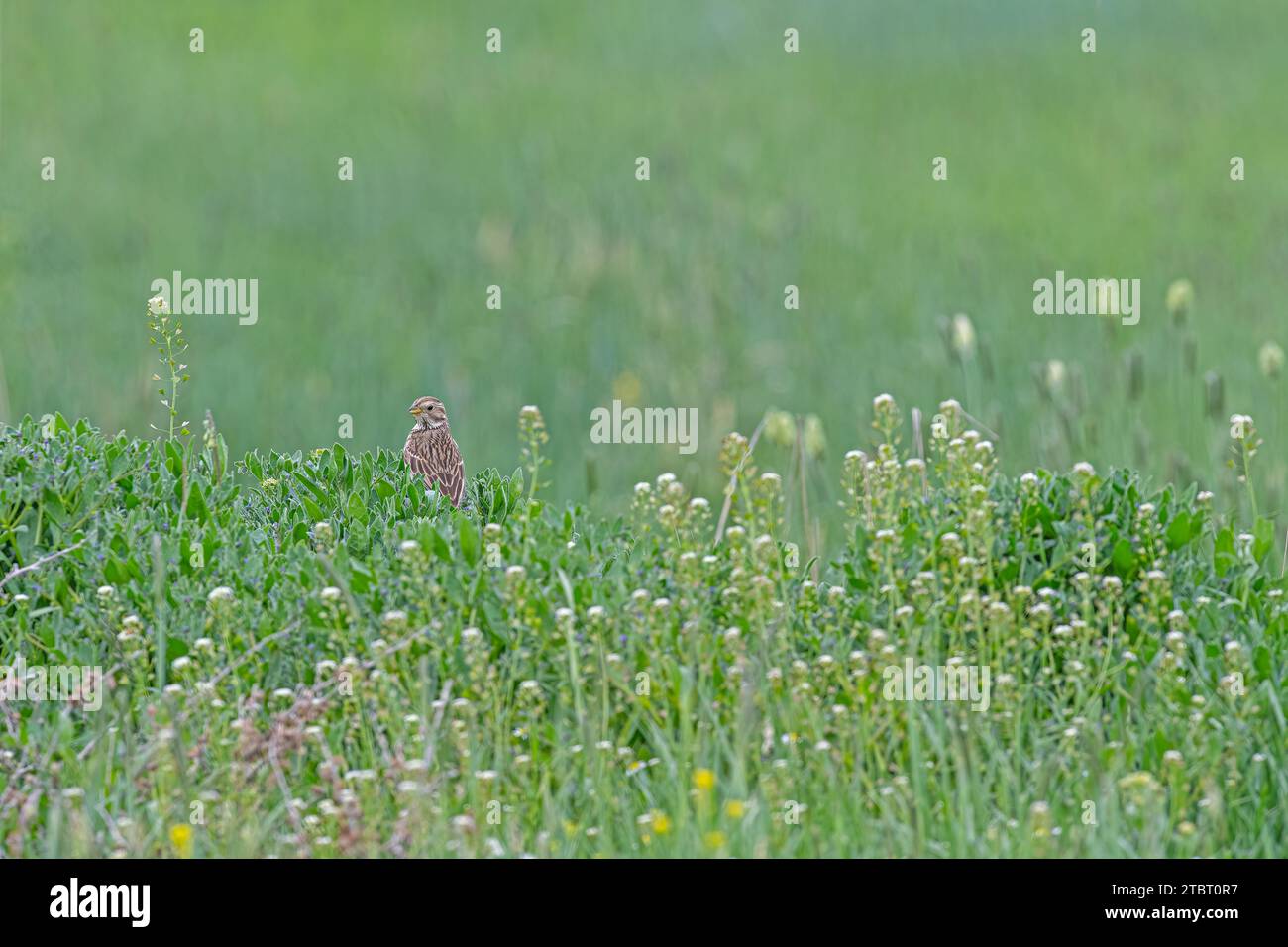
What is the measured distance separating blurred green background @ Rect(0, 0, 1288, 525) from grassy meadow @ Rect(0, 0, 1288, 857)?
6cm

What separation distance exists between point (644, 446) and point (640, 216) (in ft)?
12.0

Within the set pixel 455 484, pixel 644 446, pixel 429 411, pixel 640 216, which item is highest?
pixel 640 216

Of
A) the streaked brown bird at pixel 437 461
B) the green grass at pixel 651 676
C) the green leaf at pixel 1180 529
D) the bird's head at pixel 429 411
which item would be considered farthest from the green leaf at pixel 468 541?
the green leaf at pixel 1180 529

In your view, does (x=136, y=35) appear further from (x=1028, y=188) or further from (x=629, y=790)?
(x=629, y=790)

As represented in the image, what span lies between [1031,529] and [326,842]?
2335mm

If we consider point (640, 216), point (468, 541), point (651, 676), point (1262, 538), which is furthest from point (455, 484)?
point (640, 216)

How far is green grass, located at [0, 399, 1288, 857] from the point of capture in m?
4.22

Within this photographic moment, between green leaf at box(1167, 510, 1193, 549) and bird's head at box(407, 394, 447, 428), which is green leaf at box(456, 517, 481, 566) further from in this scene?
green leaf at box(1167, 510, 1193, 549)

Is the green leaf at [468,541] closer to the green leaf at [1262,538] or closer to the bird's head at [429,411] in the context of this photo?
the bird's head at [429,411]

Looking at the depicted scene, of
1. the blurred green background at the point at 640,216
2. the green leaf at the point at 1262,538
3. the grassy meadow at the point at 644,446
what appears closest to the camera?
the grassy meadow at the point at 644,446

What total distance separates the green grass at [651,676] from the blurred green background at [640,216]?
222 cm

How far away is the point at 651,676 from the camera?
15.3 ft

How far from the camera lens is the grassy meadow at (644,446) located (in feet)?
14.5

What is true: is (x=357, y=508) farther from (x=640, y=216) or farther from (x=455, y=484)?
(x=640, y=216)
